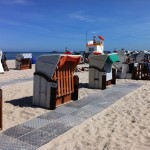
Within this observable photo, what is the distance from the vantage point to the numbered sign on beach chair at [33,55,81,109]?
709cm

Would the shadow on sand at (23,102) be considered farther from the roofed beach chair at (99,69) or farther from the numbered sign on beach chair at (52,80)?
the roofed beach chair at (99,69)

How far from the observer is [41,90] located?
24.0 ft

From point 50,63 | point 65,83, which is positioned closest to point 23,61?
point 65,83

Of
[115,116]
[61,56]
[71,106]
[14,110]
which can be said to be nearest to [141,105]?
[115,116]

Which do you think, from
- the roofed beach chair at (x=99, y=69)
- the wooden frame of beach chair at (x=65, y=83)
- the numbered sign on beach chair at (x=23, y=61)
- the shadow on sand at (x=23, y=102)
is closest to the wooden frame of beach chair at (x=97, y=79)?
the roofed beach chair at (x=99, y=69)

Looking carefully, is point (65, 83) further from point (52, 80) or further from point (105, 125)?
point (105, 125)

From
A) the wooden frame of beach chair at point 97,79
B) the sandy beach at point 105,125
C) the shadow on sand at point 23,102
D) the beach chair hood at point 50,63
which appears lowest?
the sandy beach at point 105,125

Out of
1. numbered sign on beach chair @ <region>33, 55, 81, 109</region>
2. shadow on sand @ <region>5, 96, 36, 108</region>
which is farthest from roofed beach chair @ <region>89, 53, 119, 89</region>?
shadow on sand @ <region>5, 96, 36, 108</region>

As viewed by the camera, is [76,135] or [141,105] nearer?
[76,135]

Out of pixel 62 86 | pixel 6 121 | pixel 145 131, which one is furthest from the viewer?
pixel 62 86

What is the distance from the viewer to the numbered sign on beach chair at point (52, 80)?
709cm

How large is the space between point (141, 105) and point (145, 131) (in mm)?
2495

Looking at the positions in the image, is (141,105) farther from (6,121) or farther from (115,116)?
(6,121)

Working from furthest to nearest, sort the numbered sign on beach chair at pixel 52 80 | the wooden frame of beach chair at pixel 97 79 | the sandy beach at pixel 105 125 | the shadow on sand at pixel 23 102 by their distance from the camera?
the wooden frame of beach chair at pixel 97 79 < the shadow on sand at pixel 23 102 < the numbered sign on beach chair at pixel 52 80 < the sandy beach at pixel 105 125
